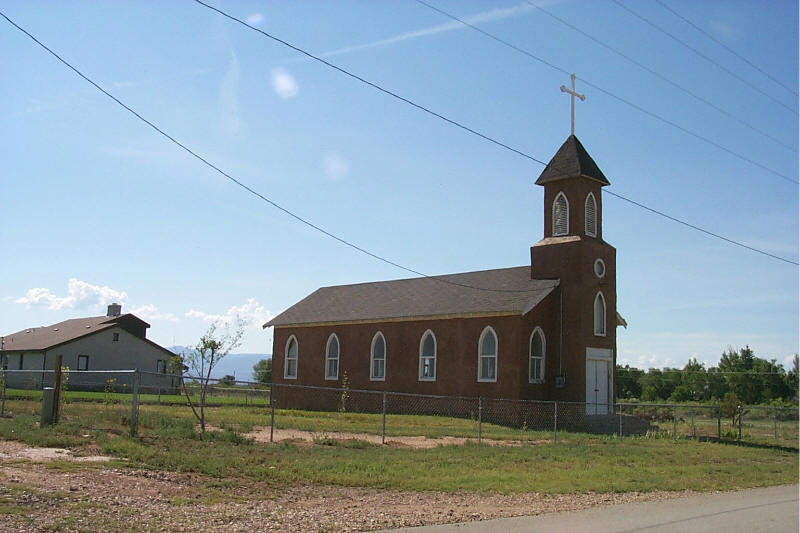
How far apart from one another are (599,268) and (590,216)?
240 cm

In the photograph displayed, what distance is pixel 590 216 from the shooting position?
32.4 meters

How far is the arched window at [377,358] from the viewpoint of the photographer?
35.8 m

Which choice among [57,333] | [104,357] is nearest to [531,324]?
[104,357]

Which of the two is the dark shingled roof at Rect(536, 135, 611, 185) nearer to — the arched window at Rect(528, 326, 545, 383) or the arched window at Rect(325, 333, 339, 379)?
the arched window at Rect(528, 326, 545, 383)

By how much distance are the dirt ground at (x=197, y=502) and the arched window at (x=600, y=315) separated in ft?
58.5

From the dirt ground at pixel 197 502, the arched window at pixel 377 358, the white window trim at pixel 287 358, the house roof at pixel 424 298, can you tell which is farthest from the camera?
the white window trim at pixel 287 358

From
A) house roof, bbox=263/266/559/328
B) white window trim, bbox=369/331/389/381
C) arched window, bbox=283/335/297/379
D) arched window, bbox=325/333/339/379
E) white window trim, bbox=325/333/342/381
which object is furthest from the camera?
arched window, bbox=283/335/297/379

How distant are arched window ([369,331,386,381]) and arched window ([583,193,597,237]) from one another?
36.6ft

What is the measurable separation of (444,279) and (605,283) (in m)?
8.98

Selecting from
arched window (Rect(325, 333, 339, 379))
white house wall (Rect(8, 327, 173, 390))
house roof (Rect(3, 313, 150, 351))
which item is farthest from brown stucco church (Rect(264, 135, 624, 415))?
house roof (Rect(3, 313, 150, 351))

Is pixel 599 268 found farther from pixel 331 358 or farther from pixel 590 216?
pixel 331 358

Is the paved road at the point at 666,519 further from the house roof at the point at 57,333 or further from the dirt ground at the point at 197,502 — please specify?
the house roof at the point at 57,333

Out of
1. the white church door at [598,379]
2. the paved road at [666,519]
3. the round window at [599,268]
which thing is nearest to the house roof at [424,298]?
the round window at [599,268]

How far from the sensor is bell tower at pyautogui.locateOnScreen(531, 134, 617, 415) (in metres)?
30.6
